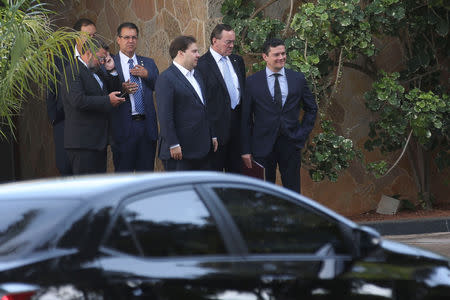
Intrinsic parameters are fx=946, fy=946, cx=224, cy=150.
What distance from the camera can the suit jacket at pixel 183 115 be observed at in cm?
834

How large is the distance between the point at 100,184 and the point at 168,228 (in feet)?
1.00

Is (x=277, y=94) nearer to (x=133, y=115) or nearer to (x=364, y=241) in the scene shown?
(x=133, y=115)

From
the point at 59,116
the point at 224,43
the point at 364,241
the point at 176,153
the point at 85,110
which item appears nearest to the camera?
the point at 364,241

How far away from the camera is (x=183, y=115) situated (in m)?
8.43

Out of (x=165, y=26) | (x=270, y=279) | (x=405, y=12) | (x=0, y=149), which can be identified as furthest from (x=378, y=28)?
(x=270, y=279)

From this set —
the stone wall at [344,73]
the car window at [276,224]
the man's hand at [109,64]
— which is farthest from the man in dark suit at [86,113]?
the car window at [276,224]

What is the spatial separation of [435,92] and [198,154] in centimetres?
409

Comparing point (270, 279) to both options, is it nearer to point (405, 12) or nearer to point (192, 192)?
point (192, 192)

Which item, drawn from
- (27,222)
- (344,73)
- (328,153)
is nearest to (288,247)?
(27,222)

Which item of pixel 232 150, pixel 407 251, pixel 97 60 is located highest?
pixel 97 60

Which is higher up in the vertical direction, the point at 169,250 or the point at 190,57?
the point at 190,57

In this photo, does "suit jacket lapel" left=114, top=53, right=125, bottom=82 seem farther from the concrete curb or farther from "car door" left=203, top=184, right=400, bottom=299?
"car door" left=203, top=184, right=400, bottom=299

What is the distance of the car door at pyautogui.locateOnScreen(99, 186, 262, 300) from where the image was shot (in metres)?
3.31

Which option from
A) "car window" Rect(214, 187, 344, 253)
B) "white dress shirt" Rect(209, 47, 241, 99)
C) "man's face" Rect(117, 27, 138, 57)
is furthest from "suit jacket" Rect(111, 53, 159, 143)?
"car window" Rect(214, 187, 344, 253)
